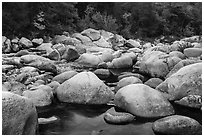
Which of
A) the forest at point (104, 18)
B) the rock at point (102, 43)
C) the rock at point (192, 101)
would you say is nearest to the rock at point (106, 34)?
the rock at point (102, 43)

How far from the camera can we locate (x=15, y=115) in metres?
4.39

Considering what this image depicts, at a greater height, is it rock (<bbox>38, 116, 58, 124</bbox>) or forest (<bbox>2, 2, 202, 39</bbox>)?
forest (<bbox>2, 2, 202, 39</bbox>)

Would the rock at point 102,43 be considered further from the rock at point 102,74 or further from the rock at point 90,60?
the rock at point 102,74

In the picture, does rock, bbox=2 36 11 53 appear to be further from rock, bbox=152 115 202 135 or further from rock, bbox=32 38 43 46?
rock, bbox=152 115 202 135

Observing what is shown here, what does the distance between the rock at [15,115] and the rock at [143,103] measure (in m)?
1.93

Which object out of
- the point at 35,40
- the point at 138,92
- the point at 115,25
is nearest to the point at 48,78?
the point at 138,92

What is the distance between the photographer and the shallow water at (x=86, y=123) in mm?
4980

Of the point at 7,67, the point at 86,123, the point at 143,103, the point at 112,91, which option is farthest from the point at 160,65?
the point at 7,67

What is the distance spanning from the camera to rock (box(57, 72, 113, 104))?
6273 mm

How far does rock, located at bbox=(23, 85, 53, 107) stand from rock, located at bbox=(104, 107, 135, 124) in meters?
1.38

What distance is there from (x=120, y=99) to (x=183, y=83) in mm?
1414

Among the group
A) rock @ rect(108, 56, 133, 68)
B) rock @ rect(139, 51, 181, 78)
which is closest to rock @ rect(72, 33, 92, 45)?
rock @ rect(108, 56, 133, 68)

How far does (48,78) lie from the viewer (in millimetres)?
8367

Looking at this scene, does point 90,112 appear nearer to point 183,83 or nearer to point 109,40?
point 183,83
